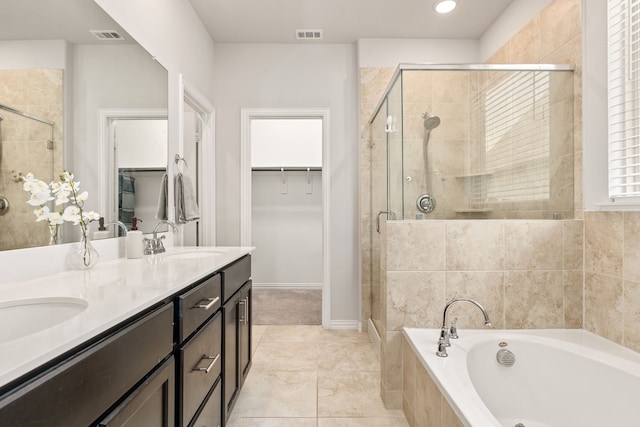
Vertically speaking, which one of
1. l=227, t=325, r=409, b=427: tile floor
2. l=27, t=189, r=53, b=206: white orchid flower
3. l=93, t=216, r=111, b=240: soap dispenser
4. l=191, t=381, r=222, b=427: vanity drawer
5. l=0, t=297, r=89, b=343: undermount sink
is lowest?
l=227, t=325, r=409, b=427: tile floor

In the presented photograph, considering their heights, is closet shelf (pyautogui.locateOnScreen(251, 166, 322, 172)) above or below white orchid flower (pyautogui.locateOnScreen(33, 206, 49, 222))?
above

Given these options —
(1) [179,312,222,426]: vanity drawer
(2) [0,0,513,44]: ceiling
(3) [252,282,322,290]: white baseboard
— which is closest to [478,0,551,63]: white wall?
(2) [0,0,513,44]: ceiling

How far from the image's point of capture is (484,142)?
2006mm

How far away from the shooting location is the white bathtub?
132cm

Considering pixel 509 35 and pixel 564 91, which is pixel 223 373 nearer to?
pixel 564 91

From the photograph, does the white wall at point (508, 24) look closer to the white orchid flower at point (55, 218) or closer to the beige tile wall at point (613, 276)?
the beige tile wall at point (613, 276)

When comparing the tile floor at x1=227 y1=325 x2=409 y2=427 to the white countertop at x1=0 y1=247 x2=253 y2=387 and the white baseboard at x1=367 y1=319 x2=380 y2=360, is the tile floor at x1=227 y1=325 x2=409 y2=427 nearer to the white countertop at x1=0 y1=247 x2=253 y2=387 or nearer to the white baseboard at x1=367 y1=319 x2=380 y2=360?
the white baseboard at x1=367 y1=319 x2=380 y2=360

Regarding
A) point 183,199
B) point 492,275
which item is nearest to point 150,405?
point 183,199

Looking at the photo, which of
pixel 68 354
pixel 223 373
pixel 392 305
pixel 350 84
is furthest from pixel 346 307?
pixel 68 354

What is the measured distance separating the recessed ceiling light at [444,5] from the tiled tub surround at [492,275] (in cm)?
181

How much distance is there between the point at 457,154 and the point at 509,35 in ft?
4.47

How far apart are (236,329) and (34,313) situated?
0.97 m

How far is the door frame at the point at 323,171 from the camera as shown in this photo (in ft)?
10.0

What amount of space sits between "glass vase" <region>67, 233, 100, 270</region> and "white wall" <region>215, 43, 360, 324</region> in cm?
180
